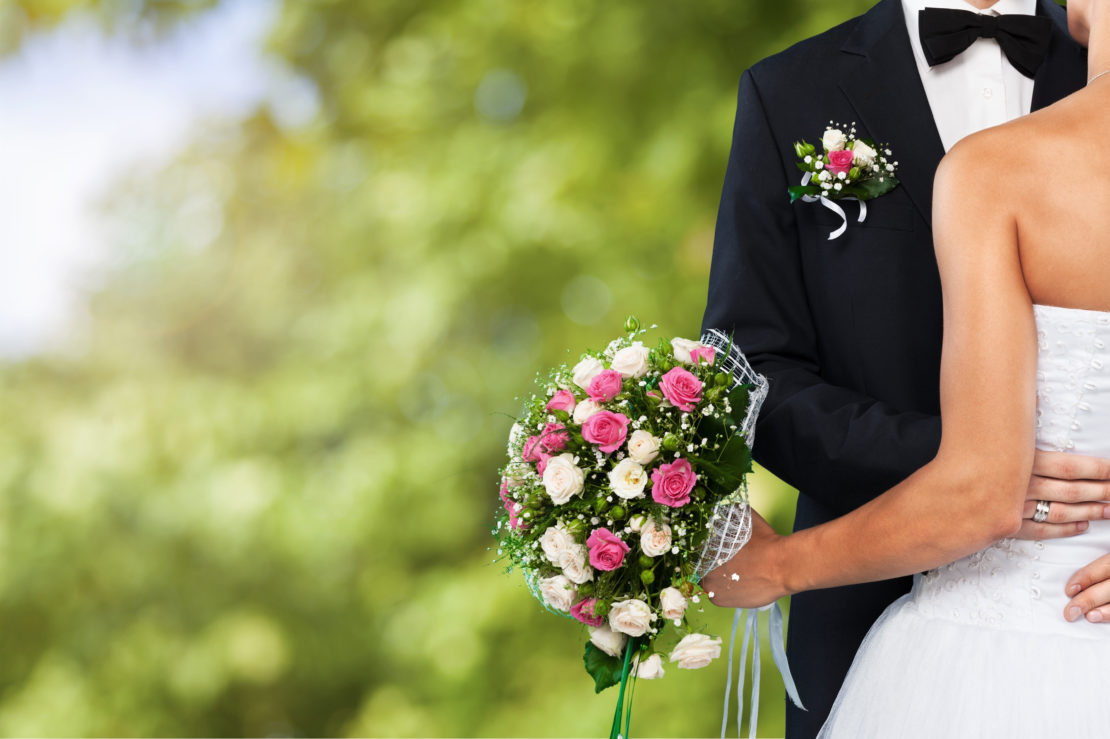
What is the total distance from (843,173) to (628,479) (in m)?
0.53

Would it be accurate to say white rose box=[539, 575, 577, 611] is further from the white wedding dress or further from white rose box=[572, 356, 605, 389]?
the white wedding dress

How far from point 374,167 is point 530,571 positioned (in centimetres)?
299

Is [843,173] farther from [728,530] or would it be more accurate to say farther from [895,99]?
[728,530]

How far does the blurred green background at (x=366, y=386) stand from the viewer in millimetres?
3695

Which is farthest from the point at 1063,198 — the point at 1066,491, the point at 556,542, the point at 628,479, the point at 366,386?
the point at 366,386

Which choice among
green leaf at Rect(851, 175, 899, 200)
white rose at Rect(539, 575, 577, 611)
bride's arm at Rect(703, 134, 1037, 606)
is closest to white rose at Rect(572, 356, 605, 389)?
white rose at Rect(539, 575, 577, 611)

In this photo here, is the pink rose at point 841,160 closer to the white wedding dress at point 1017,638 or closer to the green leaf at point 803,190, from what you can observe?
the green leaf at point 803,190

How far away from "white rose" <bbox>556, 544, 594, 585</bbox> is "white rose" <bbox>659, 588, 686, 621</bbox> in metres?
0.09

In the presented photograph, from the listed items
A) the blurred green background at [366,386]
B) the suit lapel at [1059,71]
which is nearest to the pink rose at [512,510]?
the suit lapel at [1059,71]

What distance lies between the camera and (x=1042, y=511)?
3.54ft

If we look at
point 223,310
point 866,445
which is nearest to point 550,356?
point 223,310

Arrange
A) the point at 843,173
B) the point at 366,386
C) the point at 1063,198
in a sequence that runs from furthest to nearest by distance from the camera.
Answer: the point at 366,386
the point at 843,173
the point at 1063,198

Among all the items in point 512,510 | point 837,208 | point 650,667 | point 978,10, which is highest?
point 978,10

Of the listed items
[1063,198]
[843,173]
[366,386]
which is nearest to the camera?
[1063,198]
